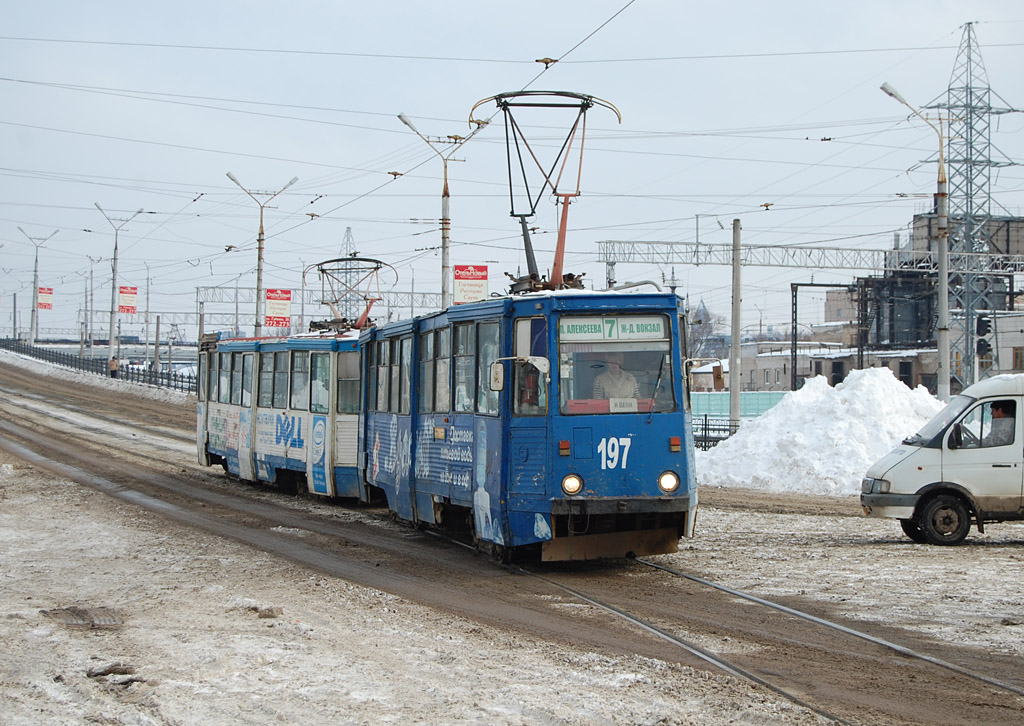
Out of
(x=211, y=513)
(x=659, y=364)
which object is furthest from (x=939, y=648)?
(x=211, y=513)

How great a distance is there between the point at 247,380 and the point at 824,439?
11.8m

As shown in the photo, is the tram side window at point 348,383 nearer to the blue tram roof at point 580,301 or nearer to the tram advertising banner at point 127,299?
the blue tram roof at point 580,301

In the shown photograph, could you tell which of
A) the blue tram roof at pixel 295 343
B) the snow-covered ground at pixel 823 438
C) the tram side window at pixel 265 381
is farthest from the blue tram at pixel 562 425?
the snow-covered ground at pixel 823 438

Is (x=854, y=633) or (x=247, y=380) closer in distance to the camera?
(x=854, y=633)

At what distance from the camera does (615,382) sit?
37.1 ft

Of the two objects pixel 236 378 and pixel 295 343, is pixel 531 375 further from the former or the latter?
pixel 236 378

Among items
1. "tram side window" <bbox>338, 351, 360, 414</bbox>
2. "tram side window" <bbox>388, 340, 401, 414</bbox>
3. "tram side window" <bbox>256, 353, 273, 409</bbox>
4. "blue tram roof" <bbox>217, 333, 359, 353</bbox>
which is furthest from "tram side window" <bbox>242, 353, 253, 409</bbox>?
"tram side window" <bbox>388, 340, 401, 414</bbox>

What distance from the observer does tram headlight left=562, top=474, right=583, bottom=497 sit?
36.1 feet

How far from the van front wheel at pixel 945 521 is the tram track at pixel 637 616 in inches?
163

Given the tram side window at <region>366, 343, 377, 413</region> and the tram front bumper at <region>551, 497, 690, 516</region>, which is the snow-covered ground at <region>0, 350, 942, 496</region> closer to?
the tram side window at <region>366, 343, 377, 413</region>

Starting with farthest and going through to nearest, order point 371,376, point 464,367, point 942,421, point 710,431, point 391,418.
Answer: point 710,431 → point 371,376 → point 391,418 → point 942,421 → point 464,367

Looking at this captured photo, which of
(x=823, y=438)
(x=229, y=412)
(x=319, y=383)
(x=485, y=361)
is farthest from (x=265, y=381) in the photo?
(x=823, y=438)

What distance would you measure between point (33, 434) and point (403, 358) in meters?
23.9

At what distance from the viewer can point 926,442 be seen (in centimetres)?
1441
